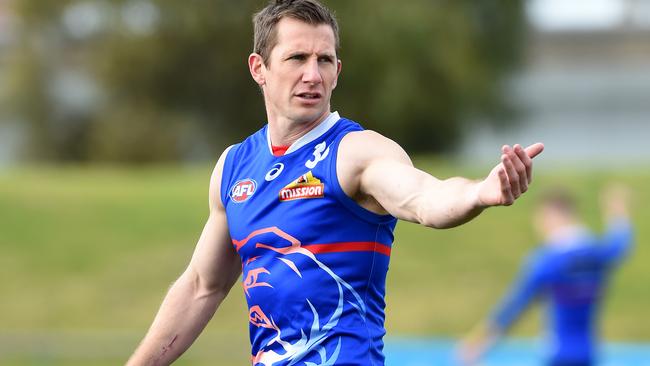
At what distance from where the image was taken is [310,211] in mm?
4707

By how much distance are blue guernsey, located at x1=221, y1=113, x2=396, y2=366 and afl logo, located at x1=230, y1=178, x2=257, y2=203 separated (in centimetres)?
3

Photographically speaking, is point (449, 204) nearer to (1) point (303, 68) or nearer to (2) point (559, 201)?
(1) point (303, 68)

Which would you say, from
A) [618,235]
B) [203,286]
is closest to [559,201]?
[618,235]

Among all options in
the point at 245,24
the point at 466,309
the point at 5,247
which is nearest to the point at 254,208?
the point at 466,309

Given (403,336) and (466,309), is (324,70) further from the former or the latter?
(466,309)

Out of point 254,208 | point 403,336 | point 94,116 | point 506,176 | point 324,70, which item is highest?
point 94,116

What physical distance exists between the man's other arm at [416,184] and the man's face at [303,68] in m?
0.20

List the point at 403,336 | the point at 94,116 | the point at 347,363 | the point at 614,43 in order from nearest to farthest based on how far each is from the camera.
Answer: the point at 347,363 → the point at 403,336 → the point at 94,116 → the point at 614,43

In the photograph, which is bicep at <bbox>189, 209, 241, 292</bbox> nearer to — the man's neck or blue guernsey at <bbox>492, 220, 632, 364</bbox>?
the man's neck

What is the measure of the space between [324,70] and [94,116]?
102ft

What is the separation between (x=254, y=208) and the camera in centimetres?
490

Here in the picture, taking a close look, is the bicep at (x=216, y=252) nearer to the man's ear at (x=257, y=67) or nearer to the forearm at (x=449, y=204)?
the man's ear at (x=257, y=67)

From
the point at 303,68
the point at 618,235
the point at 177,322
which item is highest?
the point at 618,235

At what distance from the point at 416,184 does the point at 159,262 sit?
56.4ft
